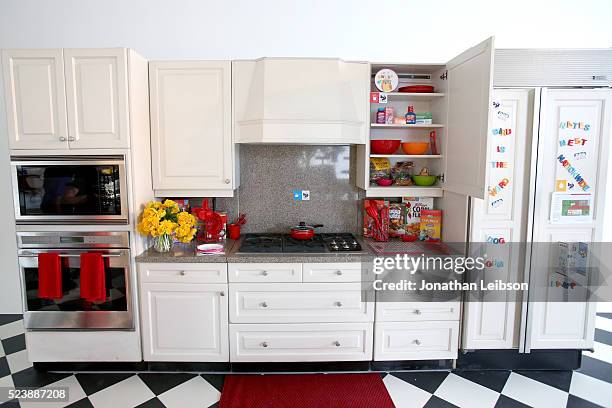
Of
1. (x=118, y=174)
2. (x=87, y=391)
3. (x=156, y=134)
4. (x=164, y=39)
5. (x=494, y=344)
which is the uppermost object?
(x=164, y=39)

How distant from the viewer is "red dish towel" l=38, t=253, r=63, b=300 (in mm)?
2201

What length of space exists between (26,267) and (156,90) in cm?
137

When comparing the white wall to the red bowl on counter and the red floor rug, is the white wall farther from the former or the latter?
the red floor rug

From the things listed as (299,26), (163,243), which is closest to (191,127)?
(163,243)

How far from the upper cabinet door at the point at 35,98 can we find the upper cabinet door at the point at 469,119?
2390 millimetres

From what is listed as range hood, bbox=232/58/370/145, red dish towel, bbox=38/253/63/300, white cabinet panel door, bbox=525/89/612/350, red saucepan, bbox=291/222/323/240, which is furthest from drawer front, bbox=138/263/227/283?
white cabinet panel door, bbox=525/89/612/350

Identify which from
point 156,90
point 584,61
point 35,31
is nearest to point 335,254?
point 156,90

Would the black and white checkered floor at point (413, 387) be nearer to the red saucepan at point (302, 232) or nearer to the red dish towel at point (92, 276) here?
the red dish towel at point (92, 276)

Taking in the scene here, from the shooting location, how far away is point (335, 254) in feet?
7.63

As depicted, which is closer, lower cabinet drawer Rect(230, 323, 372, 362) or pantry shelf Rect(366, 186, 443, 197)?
lower cabinet drawer Rect(230, 323, 372, 362)

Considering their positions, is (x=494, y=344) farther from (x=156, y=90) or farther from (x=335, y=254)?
(x=156, y=90)

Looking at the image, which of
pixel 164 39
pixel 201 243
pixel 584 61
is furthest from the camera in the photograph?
pixel 164 39

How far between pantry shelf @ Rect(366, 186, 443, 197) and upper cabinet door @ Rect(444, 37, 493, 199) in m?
0.10

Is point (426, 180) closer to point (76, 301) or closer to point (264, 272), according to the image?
point (264, 272)
